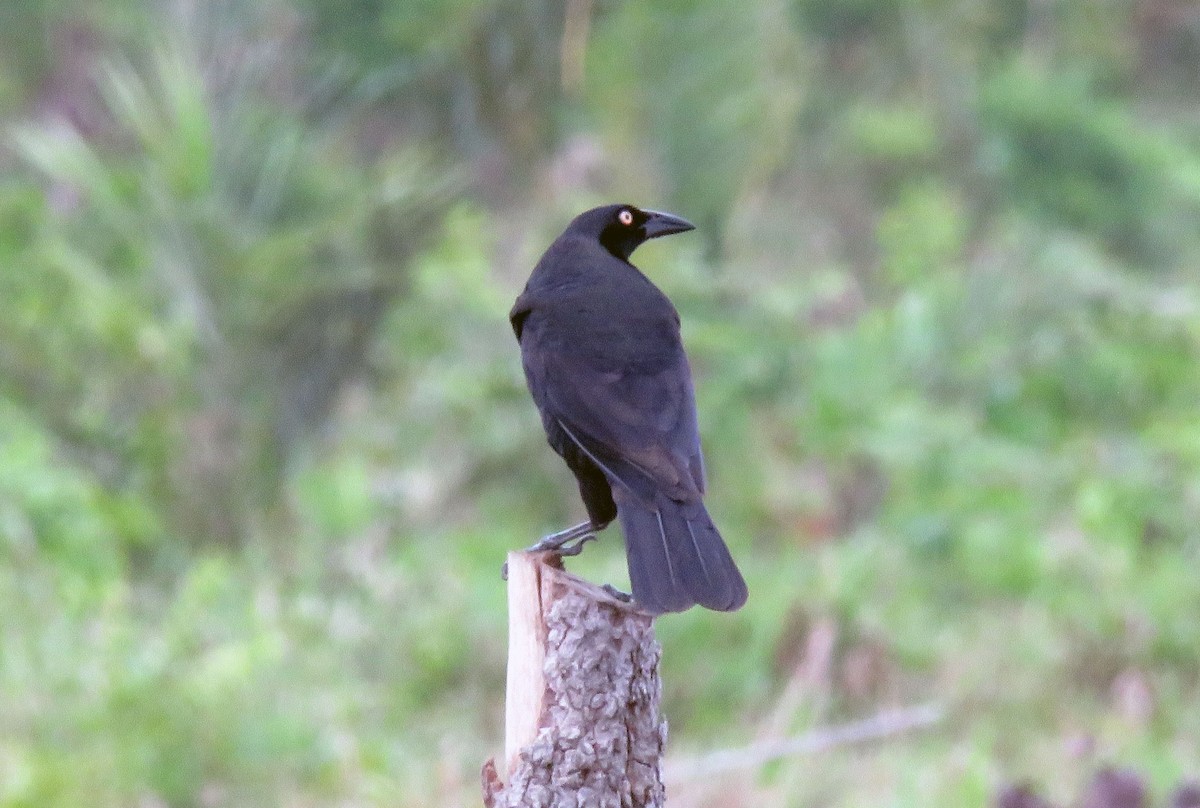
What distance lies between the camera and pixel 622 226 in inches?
150

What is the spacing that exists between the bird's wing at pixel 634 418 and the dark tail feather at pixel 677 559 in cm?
5

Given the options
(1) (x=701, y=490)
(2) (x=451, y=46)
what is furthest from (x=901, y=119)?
(1) (x=701, y=490)

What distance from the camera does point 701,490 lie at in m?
3.03

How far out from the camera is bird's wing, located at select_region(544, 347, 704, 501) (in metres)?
3.03

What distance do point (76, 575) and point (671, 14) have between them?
4566mm

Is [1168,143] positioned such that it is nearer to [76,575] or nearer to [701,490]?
[76,575]

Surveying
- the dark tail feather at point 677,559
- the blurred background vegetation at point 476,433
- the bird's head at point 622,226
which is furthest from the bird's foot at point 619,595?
the blurred background vegetation at point 476,433

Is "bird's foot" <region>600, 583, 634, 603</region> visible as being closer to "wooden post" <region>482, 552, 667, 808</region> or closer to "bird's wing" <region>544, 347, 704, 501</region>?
"wooden post" <region>482, 552, 667, 808</region>

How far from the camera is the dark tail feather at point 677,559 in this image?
2711 mm

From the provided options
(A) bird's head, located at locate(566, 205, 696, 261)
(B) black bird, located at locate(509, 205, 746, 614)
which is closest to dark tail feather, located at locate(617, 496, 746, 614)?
(B) black bird, located at locate(509, 205, 746, 614)

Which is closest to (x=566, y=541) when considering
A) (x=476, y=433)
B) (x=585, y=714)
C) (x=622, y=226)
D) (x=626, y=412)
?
(x=626, y=412)

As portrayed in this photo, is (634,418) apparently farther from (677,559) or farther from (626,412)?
(677,559)

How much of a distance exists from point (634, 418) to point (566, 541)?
27 centimetres

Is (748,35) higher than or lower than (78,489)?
higher
